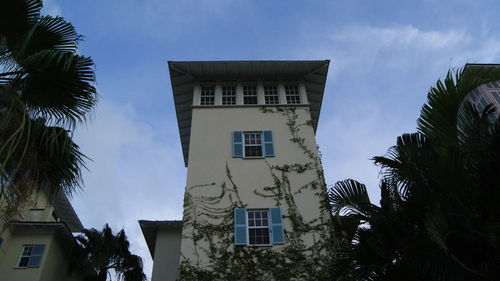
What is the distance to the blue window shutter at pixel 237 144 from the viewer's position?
14.6 meters

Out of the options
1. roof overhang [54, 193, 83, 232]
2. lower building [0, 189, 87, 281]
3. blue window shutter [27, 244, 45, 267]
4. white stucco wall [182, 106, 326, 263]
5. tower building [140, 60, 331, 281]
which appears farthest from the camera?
roof overhang [54, 193, 83, 232]

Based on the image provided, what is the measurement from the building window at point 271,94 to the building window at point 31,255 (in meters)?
14.0

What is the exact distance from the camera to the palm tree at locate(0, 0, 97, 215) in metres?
5.68

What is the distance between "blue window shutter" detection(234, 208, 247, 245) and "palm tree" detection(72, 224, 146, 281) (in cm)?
1033

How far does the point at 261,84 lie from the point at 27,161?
42.4ft

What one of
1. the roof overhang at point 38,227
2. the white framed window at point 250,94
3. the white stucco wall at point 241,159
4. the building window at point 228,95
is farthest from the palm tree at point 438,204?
the roof overhang at point 38,227

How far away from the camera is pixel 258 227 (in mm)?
12641

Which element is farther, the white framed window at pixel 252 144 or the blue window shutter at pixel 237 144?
the white framed window at pixel 252 144

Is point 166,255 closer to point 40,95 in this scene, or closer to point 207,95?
point 207,95

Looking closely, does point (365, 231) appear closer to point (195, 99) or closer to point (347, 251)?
point (347, 251)

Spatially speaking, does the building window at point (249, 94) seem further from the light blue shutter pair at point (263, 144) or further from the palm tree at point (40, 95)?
the palm tree at point (40, 95)

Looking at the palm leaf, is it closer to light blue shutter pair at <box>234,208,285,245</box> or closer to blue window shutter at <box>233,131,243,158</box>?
light blue shutter pair at <box>234,208,285,245</box>

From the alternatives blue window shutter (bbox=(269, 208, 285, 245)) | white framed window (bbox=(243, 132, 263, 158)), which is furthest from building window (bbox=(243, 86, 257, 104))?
blue window shutter (bbox=(269, 208, 285, 245))

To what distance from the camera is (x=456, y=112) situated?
6996 millimetres
